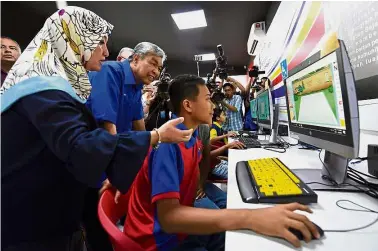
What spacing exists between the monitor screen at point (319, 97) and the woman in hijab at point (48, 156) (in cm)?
46

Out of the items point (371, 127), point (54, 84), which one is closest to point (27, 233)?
point (54, 84)

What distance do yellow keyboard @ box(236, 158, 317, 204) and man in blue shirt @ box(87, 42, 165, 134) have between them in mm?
847

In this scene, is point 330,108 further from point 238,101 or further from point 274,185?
point 238,101

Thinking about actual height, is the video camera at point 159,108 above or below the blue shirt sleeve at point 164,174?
above

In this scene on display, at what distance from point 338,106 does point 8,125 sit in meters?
0.93

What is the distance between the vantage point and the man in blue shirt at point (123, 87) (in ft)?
4.35

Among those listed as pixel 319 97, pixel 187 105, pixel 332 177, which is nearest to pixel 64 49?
pixel 187 105

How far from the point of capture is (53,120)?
0.59 m

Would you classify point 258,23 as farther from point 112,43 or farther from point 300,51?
point 112,43

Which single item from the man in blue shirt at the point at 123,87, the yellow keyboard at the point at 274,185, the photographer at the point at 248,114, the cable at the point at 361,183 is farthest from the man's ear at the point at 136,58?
the photographer at the point at 248,114

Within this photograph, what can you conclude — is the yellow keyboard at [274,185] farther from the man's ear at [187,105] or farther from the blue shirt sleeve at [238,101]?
the blue shirt sleeve at [238,101]

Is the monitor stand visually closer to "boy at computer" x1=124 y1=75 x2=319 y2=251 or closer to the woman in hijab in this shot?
"boy at computer" x1=124 y1=75 x2=319 y2=251

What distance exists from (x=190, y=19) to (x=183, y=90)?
392 centimetres

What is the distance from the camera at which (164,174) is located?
0.65 metres
